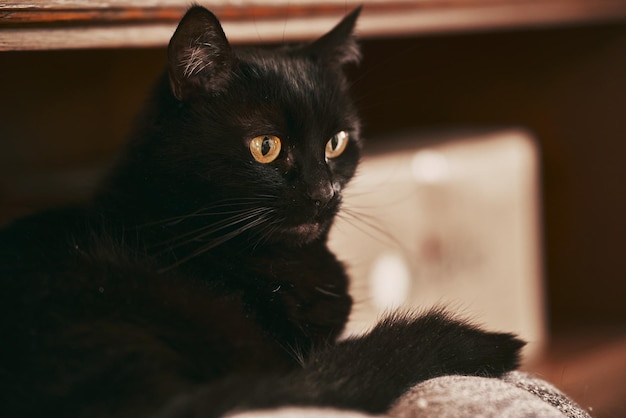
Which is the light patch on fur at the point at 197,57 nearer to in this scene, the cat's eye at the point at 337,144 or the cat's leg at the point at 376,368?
the cat's eye at the point at 337,144

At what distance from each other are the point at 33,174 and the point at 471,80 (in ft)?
3.49

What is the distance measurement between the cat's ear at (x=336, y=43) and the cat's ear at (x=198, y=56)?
A: 0.16 m

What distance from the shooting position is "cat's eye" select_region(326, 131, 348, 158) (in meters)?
0.79

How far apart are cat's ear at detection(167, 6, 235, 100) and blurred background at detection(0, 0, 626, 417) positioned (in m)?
0.34

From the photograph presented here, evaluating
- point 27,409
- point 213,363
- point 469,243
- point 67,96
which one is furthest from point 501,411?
point 67,96

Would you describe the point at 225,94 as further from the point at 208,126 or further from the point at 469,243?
the point at 469,243

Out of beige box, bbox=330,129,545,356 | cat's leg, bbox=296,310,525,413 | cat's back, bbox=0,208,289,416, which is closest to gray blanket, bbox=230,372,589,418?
cat's leg, bbox=296,310,525,413

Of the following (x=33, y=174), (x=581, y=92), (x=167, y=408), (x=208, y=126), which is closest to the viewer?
(x=167, y=408)

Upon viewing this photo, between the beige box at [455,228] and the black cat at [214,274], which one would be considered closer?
the black cat at [214,274]

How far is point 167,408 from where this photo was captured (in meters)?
0.46

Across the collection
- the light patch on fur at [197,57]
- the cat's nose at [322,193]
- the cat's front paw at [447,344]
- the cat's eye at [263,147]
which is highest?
the light patch on fur at [197,57]

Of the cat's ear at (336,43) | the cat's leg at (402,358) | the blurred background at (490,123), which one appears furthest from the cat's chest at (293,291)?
the blurred background at (490,123)

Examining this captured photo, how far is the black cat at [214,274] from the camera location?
1.60ft

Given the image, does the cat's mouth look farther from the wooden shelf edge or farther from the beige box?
the beige box
